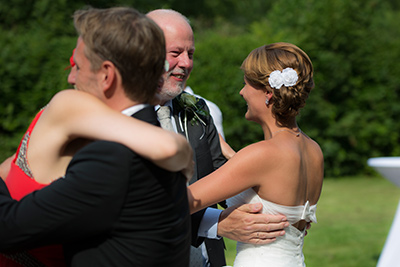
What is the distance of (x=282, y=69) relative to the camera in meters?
2.83

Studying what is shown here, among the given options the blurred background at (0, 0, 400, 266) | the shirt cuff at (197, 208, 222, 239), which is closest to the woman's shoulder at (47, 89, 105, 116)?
the shirt cuff at (197, 208, 222, 239)

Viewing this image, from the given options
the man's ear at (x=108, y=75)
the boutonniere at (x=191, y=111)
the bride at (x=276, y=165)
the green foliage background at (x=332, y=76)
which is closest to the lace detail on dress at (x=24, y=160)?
the man's ear at (x=108, y=75)

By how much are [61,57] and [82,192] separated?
9.90 m

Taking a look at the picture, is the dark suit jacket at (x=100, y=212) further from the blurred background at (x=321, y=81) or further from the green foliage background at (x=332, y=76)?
the green foliage background at (x=332, y=76)

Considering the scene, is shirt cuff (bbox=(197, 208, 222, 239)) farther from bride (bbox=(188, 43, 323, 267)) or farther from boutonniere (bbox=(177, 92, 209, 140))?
boutonniere (bbox=(177, 92, 209, 140))

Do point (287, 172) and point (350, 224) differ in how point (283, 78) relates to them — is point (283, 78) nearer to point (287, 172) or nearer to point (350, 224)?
point (287, 172)

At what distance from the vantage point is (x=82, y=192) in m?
1.68

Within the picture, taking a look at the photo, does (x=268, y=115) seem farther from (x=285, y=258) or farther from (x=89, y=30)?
(x=89, y=30)

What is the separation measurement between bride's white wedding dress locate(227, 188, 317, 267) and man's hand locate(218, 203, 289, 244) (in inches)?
1.5

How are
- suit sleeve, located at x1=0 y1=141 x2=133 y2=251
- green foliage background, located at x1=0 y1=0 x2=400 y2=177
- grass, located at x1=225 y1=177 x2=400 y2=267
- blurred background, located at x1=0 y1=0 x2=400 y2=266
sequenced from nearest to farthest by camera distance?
suit sleeve, located at x1=0 y1=141 x2=133 y2=251 → grass, located at x1=225 y1=177 x2=400 y2=267 → blurred background, located at x1=0 y1=0 x2=400 y2=266 → green foliage background, located at x1=0 y1=0 x2=400 y2=177

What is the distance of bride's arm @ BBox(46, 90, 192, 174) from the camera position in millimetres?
1709

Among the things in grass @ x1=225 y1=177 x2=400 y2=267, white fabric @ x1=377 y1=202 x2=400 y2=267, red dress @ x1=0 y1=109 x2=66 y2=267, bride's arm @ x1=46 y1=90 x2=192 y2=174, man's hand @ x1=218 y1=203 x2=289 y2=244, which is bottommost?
grass @ x1=225 y1=177 x2=400 y2=267

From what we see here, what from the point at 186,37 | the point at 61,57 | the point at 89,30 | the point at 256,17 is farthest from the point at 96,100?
the point at 256,17

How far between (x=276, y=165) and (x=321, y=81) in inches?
448
